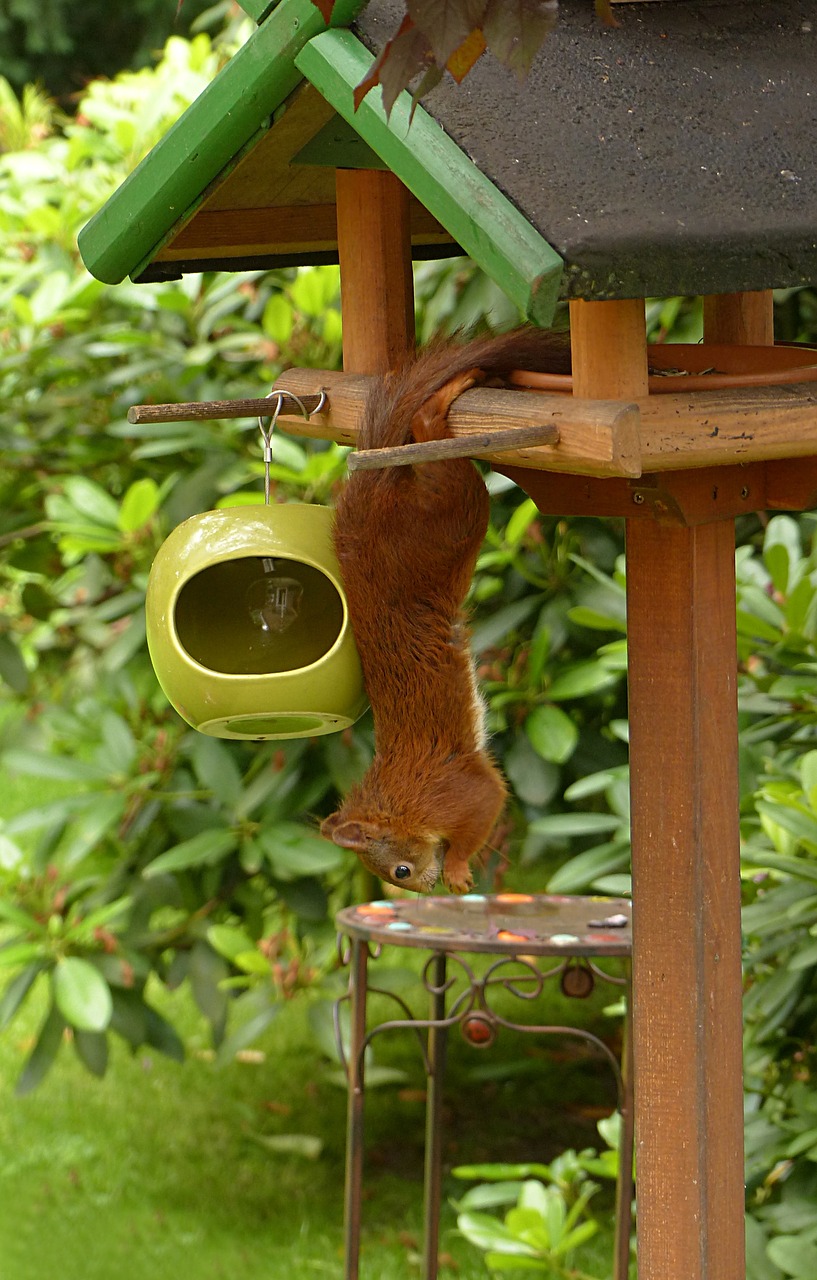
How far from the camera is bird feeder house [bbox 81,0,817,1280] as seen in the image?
1.07 metres

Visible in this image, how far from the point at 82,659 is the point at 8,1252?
1.12m

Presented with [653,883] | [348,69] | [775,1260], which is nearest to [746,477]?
[653,883]

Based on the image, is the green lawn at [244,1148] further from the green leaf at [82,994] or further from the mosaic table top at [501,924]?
the mosaic table top at [501,924]

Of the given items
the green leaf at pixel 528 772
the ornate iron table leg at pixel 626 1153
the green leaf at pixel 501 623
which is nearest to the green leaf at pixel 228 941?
the green leaf at pixel 528 772

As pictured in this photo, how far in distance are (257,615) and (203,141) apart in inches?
16.3

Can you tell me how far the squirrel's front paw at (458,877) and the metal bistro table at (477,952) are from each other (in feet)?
1.84

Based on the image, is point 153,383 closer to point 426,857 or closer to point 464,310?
point 464,310

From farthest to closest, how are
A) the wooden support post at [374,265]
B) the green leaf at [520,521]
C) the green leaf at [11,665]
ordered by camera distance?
the green leaf at [11,665] → the green leaf at [520,521] → the wooden support post at [374,265]

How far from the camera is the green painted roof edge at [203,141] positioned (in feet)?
4.11

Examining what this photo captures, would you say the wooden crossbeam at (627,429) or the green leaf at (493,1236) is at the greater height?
the wooden crossbeam at (627,429)

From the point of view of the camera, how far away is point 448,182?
3.56 feet

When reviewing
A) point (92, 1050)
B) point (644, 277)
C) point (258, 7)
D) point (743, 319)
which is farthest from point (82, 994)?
point (644, 277)

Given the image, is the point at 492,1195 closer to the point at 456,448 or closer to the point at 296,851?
the point at 296,851

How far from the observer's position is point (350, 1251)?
2195mm
